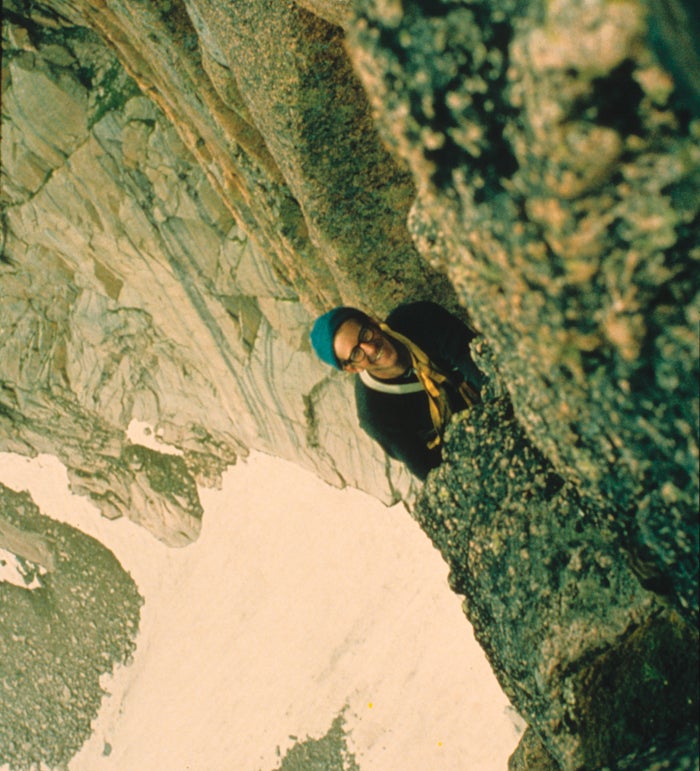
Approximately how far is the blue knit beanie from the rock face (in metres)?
1.06

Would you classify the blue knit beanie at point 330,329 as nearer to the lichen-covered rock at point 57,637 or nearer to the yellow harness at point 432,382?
the yellow harness at point 432,382

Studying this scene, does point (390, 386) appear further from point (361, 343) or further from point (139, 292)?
point (139, 292)

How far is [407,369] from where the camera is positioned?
3.49 meters

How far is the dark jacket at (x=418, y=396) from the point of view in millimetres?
3572

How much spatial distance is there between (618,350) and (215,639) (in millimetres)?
8958

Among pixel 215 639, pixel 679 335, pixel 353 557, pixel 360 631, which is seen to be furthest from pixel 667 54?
pixel 215 639

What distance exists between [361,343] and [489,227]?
82.1 inches

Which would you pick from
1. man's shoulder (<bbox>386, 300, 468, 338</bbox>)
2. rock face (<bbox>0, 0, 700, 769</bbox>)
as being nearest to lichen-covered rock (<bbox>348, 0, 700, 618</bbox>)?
rock face (<bbox>0, 0, 700, 769</bbox>)

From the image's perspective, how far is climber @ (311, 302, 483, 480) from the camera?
3.32 m

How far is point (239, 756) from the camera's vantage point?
8.02m

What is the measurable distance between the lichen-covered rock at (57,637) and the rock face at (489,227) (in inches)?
218

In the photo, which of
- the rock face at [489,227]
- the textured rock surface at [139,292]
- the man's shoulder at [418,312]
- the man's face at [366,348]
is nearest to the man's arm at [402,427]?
the man's face at [366,348]

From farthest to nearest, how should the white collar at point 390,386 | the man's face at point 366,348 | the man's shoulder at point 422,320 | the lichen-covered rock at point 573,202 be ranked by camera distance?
the man's shoulder at point 422,320
the white collar at point 390,386
the man's face at point 366,348
the lichen-covered rock at point 573,202

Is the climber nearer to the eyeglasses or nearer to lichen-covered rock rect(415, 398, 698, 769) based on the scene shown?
the eyeglasses
